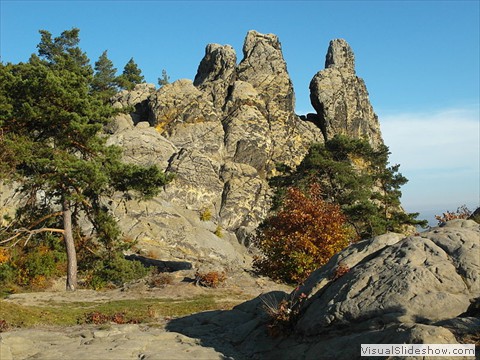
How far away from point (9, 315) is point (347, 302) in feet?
43.3

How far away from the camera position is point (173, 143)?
6291cm

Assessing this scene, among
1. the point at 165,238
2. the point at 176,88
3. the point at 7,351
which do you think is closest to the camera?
the point at 7,351

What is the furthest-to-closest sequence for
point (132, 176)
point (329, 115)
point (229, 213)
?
point (329, 115), point (229, 213), point (132, 176)

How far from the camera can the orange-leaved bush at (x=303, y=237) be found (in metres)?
23.8

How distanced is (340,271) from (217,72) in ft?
219

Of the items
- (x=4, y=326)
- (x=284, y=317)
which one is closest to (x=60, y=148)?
(x=4, y=326)

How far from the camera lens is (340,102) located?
7762cm

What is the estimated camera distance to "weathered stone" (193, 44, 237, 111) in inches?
2766

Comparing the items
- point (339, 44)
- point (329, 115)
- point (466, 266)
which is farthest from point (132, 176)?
point (339, 44)

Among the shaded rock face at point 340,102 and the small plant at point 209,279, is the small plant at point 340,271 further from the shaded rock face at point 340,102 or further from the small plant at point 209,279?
the shaded rock face at point 340,102

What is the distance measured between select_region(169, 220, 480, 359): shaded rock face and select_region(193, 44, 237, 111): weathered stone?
2246 inches

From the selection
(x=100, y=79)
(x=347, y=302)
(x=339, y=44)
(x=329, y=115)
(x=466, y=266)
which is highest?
(x=339, y=44)

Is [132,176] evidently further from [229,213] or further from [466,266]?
[229,213]

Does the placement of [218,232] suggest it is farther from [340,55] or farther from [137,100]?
[340,55]
